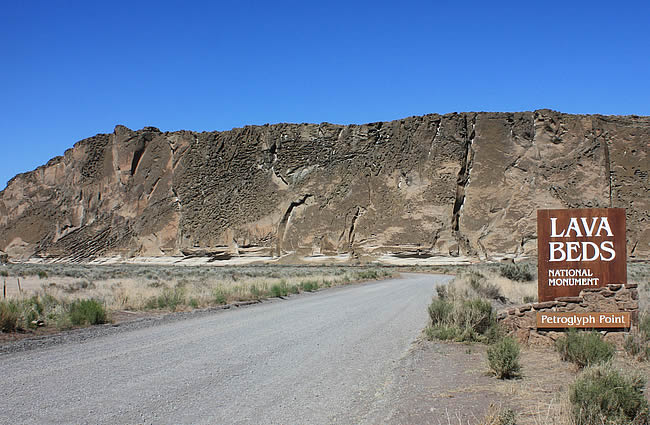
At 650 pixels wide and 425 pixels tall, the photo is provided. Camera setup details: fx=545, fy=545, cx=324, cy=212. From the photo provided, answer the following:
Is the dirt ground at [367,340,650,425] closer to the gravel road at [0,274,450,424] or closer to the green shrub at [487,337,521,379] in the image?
the green shrub at [487,337,521,379]

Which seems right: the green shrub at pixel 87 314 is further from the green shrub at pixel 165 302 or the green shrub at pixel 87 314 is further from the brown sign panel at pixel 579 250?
the brown sign panel at pixel 579 250

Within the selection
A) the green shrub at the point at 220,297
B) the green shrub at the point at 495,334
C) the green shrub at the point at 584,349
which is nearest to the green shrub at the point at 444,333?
the green shrub at the point at 495,334

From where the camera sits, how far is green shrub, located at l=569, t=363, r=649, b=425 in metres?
4.80

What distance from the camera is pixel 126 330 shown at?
467 inches

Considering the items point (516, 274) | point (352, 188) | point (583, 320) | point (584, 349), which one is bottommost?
point (516, 274)

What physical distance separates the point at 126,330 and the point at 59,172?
303ft

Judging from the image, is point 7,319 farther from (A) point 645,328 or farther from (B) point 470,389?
(A) point 645,328

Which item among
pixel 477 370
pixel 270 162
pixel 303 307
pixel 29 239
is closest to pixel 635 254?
pixel 270 162

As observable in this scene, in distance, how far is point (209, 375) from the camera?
7.27 meters

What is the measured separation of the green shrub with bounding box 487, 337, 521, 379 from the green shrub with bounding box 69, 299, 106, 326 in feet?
30.1

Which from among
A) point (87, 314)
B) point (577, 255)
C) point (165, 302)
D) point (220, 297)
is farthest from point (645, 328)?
point (220, 297)

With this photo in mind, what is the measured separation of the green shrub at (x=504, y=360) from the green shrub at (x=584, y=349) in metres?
0.93

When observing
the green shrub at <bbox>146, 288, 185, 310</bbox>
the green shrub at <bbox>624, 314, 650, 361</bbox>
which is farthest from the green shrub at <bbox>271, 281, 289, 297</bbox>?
the green shrub at <bbox>624, 314, 650, 361</bbox>

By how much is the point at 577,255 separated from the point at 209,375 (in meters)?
6.70
